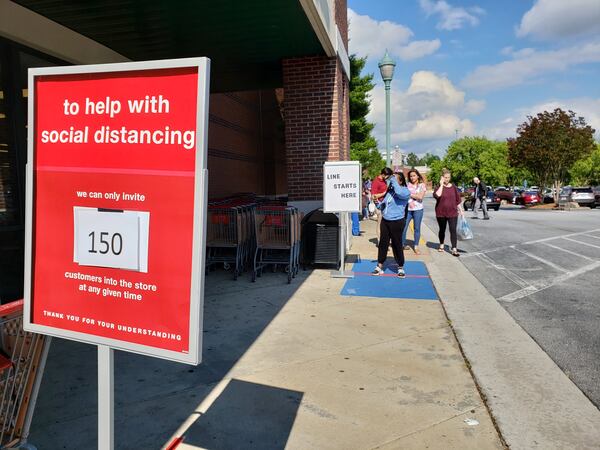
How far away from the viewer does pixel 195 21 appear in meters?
6.91

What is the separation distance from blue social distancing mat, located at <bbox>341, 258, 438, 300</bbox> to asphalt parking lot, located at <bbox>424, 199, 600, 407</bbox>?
100 centimetres

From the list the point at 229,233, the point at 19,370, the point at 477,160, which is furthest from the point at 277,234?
the point at 477,160

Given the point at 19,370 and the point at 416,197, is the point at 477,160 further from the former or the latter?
the point at 19,370

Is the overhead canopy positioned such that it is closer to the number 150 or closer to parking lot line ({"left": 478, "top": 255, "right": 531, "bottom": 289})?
the number 150

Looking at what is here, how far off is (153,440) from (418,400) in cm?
196

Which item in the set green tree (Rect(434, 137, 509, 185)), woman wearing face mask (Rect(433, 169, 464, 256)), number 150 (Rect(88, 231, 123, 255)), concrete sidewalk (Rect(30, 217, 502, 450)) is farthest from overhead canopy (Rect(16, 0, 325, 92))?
green tree (Rect(434, 137, 509, 185))

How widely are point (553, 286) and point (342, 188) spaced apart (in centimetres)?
376

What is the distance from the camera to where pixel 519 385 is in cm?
369

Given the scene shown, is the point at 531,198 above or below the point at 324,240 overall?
above

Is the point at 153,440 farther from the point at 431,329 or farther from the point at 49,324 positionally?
the point at 431,329

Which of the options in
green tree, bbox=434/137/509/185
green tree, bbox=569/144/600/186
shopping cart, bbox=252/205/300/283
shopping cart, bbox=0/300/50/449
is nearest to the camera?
shopping cart, bbox=0/300/50/449

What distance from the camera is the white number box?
2031 mm

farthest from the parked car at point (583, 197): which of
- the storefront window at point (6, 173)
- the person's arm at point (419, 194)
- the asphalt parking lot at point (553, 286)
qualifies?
the storefront window at point (6, 173)

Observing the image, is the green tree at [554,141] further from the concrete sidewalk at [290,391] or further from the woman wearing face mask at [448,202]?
the concrete sidewalk at [290,391]
